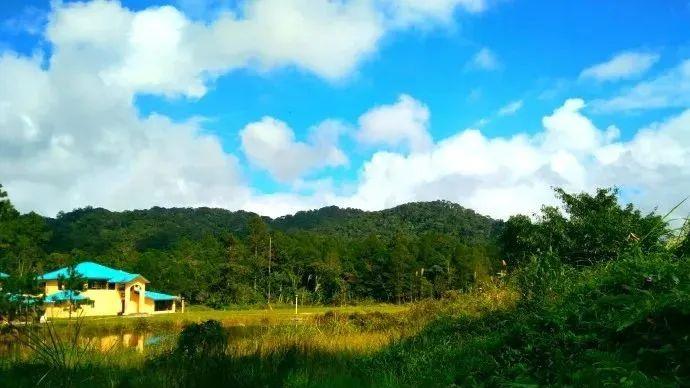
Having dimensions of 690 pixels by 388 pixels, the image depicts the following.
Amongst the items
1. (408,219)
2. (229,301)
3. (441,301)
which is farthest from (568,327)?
(408,219)

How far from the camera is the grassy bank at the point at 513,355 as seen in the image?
459 cm

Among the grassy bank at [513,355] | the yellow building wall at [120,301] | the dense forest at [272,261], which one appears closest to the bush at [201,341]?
the grassy bank at [513,355]

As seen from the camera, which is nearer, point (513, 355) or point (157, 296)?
point (513, 355)

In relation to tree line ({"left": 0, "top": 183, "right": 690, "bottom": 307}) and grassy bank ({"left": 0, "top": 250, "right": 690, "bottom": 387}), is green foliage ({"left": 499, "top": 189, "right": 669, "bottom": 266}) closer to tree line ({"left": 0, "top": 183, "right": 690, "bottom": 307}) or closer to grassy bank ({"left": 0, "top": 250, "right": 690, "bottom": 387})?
tree line ({"left": 0, "top": 183, "right": 690, "bottom": 307})

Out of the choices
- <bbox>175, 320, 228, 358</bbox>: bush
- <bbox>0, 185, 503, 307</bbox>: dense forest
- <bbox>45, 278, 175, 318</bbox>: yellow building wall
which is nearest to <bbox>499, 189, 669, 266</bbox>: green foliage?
Result: <bbox>175, 320, 228, 358</bbox>: bush

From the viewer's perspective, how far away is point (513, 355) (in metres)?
5.64

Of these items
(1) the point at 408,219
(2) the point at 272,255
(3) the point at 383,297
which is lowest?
(3) the point at 383,297

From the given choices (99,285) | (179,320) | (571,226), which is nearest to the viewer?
(571,226)

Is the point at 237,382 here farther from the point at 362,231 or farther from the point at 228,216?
the point at 228,216

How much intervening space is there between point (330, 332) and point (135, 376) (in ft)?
19.0

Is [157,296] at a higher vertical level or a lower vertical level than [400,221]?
lower

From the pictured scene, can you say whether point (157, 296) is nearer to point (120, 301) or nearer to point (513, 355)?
point (120, 301)

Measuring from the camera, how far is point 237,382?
5.40m

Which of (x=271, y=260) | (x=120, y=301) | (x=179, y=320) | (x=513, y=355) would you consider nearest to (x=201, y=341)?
(x=513, y=355)
